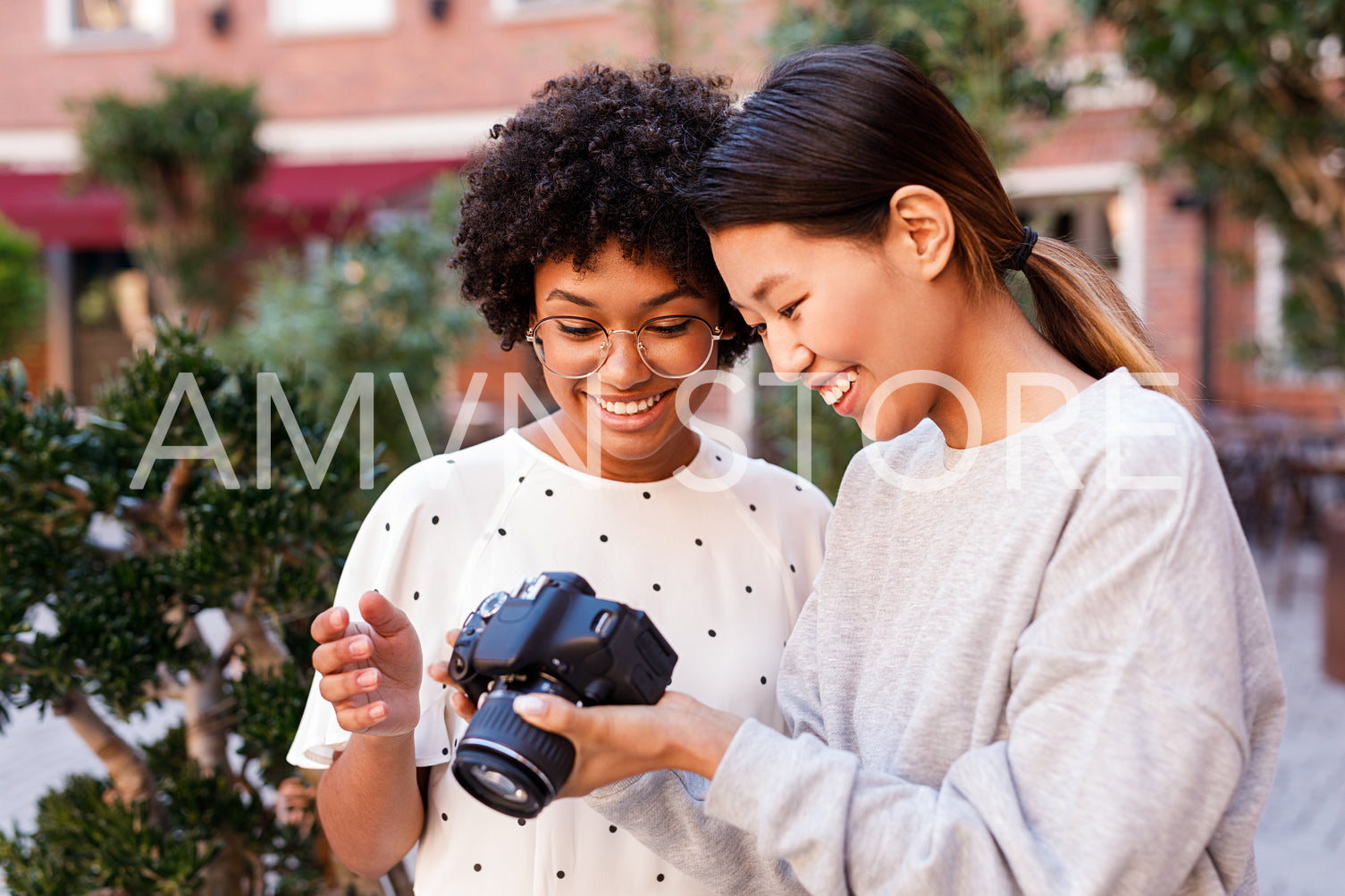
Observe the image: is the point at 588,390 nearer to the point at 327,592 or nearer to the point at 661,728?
the point at 661,728

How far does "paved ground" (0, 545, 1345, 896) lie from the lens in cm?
402

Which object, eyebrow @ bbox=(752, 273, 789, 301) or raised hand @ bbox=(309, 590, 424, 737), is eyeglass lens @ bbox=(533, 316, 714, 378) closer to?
eyebrow @ bbox=(752, 273, 789, 301)

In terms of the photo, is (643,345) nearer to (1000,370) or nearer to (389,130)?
(1000,370)

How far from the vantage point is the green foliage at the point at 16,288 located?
26.3 feet

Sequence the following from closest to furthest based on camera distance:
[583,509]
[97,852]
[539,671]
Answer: [539,671] → [583,509] → [97,852]

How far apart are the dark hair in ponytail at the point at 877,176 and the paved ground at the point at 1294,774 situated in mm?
2889

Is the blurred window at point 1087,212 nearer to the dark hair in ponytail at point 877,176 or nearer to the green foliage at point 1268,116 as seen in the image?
the green foliage at point 1268,116

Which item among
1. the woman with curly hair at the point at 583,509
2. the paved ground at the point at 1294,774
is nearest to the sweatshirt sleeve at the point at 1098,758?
the woman with curly hair at the point at 583,509

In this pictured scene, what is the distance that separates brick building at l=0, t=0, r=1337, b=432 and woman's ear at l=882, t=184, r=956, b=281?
7.49 metres

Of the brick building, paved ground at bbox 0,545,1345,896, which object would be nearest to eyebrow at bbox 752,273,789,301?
paved ground at bbox 0,545,1345,896

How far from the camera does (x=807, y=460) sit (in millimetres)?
4219

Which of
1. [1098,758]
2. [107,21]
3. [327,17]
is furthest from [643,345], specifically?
[107,21]

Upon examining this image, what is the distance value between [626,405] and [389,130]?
1242cm

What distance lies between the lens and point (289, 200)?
1084cm
